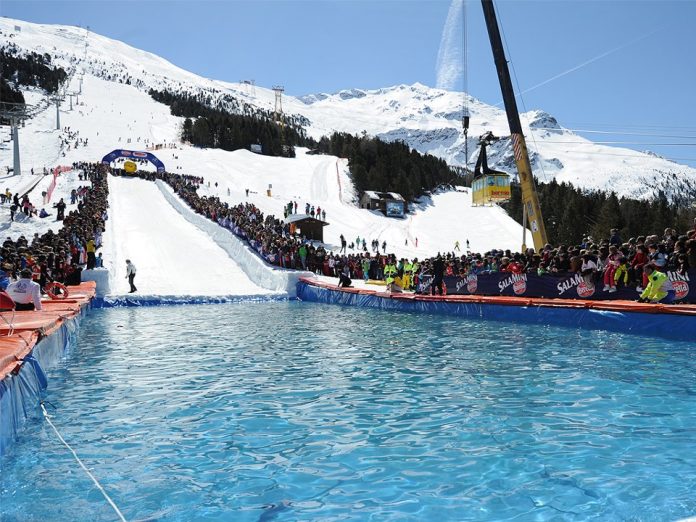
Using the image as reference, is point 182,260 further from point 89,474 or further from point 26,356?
point 89,474

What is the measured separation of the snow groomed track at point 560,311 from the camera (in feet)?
39.1

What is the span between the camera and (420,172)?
85562mm

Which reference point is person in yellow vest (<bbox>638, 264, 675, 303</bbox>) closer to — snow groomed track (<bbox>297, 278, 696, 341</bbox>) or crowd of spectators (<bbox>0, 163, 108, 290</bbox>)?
snow groomed track (<bbox>297, 278, 696, 341</bbox>)

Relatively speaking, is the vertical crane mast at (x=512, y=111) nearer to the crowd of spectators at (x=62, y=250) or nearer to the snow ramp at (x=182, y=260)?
the snow ramp at (x=182, y=260)

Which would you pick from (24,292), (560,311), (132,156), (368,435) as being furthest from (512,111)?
(132,156)

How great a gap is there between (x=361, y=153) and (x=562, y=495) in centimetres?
8295

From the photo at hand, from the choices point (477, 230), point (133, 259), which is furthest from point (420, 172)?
point (133, 259)

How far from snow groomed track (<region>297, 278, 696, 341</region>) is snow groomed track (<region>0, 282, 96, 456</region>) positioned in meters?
10.4

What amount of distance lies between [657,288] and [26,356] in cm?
1210

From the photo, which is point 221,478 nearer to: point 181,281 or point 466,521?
point 466,521

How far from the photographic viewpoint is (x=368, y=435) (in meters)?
6.15

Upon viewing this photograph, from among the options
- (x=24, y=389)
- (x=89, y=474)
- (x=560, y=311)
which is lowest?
(x=89, y=474)

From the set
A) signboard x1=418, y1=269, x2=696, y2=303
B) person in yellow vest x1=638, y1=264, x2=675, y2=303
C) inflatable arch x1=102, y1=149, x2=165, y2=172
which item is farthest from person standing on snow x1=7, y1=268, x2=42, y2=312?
inflatable arch x1=102, y1=149, x2=165, y2=172

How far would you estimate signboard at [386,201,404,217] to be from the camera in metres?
66.1
